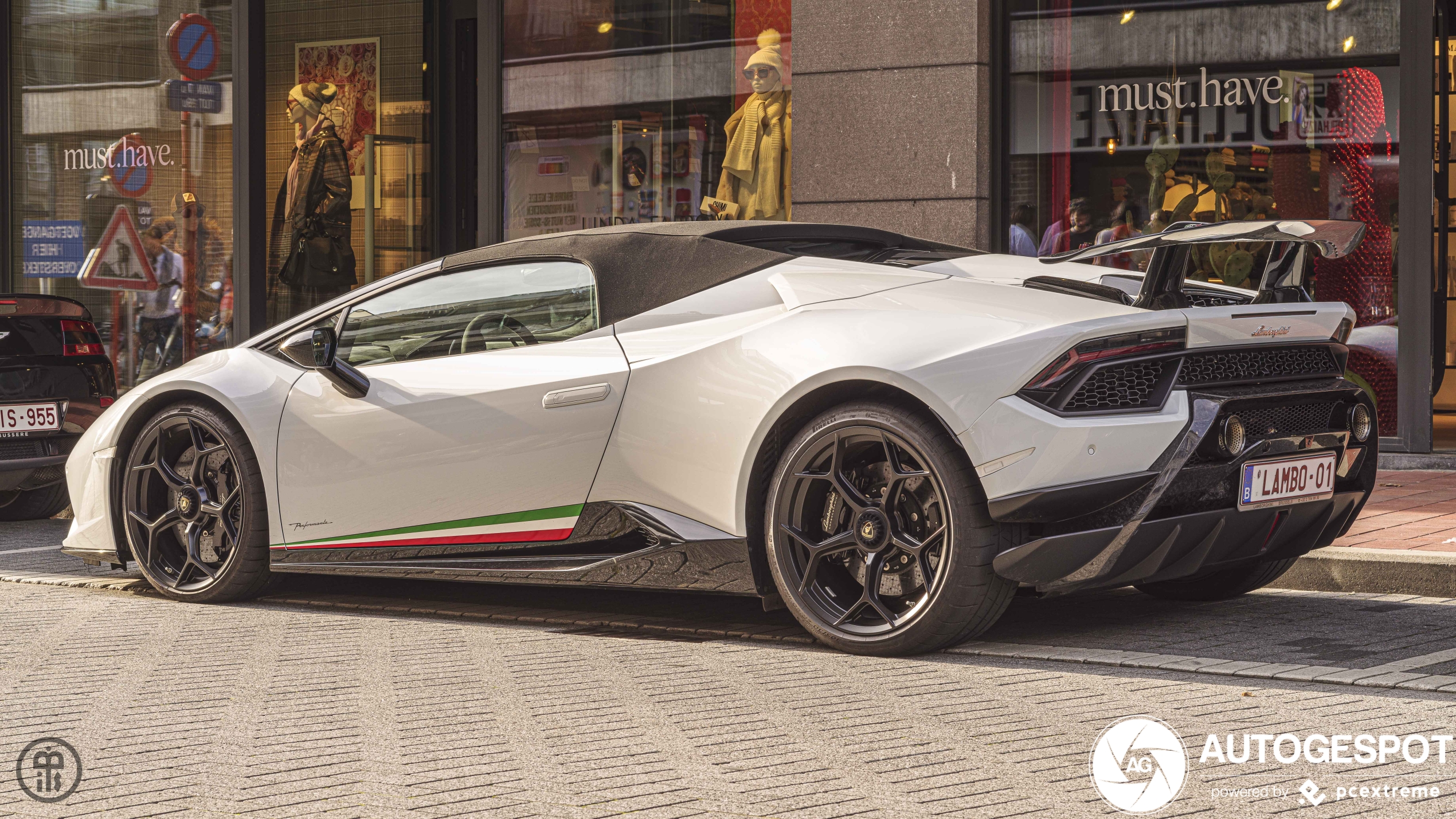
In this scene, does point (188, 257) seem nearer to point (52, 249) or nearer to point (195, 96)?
point (195, 96)

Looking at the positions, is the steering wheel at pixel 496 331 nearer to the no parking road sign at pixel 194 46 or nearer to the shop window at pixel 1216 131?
the shop window at pixel 1216 131

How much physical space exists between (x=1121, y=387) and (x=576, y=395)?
5.49 ft

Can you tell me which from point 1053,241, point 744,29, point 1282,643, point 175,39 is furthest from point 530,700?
point 175,39

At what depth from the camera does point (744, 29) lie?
1130 centimetres

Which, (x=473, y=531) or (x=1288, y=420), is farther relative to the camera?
(x=473, y=531)

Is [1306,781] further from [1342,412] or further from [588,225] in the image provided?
[588,225]

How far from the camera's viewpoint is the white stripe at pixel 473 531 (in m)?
5.15

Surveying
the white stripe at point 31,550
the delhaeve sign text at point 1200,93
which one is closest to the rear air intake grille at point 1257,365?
the delhaeve sign text at point 1200,93

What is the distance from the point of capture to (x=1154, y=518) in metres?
4.41

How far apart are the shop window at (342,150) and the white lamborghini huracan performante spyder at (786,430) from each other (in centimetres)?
753

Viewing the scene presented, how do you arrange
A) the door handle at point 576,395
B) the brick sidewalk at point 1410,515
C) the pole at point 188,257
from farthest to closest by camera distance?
the pole at point 188,257, the brick sidewalk at point 1410,515, the door handle at point 576,395

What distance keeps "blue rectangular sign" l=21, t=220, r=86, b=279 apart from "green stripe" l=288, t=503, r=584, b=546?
33.0ft

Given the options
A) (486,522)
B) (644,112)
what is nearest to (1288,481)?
(486,522)

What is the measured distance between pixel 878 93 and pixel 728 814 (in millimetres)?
7805
